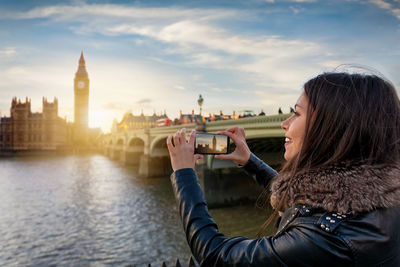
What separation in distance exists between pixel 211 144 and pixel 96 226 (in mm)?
14022

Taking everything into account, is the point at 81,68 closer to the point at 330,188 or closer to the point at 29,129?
the point at 29,129

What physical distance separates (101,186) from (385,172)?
88.8 ft

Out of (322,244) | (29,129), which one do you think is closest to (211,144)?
(322,244)

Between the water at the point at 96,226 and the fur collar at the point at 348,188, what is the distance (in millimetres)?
4938

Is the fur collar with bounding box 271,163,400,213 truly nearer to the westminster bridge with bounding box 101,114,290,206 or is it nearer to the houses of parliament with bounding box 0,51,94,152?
the westminster bridge with bounding box 101,114,290,206

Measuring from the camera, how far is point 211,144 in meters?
1.84

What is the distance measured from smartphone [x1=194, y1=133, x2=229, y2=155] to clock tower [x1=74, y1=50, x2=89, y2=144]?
375 ft

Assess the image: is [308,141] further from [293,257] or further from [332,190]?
[293,257]

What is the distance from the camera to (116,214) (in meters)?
16.6

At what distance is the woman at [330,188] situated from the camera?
1091 mm

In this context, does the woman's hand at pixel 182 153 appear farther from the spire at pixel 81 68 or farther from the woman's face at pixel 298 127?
the spire at pixel 81 68

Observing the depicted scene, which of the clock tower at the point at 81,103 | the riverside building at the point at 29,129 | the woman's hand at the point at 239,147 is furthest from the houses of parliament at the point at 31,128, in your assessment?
the woman's hand at the point at 239,147

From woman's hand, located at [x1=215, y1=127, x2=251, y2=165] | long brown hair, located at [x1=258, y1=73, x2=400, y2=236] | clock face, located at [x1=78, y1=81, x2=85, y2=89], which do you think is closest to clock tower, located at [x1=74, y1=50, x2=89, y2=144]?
clock face, located at [x1=78, y1=81, x2=85, y2=89]

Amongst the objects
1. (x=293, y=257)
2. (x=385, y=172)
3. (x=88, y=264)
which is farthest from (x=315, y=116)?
(x=88, y=264)
